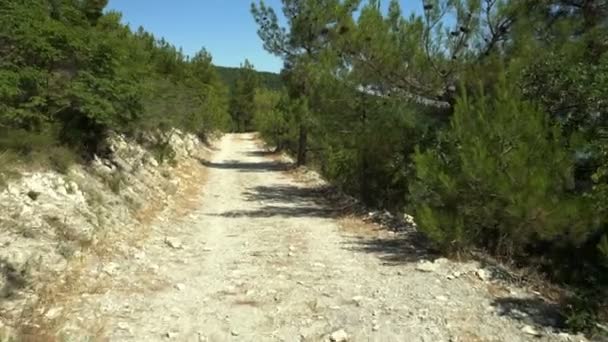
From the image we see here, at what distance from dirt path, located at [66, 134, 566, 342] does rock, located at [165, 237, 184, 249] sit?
0.02 m

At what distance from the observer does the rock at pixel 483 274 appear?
677cm

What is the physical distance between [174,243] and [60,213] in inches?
71.3

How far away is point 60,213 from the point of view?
24.9 feet

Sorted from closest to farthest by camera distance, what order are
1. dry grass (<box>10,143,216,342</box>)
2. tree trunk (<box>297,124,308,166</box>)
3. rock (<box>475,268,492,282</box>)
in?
dry grass (<box>10,143,216,342</box>), rock (<box>475,268,492,282</box>), tree trunk (<box>297,124,308,166</box>)

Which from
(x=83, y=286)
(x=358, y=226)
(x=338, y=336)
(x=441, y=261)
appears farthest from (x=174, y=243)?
(x=338, y=336)

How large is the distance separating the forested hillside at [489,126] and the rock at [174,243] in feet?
12.1

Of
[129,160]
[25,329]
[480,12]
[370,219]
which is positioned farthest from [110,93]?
[480,12]

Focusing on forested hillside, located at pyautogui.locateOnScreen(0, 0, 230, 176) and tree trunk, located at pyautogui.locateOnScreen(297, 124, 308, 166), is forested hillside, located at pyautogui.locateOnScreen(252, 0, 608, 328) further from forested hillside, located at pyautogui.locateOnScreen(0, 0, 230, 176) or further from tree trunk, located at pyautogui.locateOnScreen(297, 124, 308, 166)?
tree trunk, located at pyautogui.locateOnScreen(297, 124, 308, 166)

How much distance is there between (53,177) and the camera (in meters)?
8.55

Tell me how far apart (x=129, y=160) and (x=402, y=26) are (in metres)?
7.14

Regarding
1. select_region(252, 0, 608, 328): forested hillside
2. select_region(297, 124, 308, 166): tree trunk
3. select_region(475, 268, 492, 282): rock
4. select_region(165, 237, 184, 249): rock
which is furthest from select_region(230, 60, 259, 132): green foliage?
select_region(475, 268, 492, 282): rock

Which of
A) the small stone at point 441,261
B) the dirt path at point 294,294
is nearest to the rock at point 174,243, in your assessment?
the dirt path at point 294,294

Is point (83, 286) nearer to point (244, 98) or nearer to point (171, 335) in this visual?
point (171, 335)

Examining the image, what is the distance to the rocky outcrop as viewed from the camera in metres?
5.81
